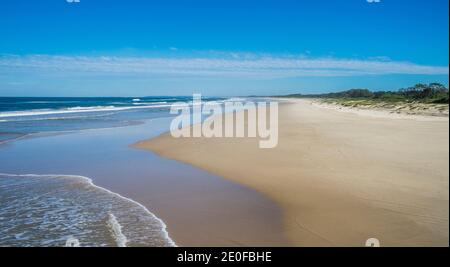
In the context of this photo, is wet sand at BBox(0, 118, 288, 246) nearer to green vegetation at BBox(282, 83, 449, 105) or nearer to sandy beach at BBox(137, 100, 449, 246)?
sandy beach at BBox(137, 100, 449, 246)

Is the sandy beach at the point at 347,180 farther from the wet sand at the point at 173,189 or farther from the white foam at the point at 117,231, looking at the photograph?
the white foam at the point at 117,231

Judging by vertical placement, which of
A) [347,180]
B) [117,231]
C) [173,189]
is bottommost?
[117,231]

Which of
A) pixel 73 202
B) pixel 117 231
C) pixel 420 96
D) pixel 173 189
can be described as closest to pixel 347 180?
pixel 173 189

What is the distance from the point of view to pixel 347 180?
27.2 ft

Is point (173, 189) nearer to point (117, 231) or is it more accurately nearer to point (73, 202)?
point (73, 202)

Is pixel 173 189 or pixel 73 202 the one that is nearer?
pixel 73 202

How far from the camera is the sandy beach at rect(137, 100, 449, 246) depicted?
5.45 meters

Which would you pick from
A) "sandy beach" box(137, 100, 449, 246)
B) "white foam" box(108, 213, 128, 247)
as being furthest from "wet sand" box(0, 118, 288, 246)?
"white foam" box(108, 213, 128, 247)

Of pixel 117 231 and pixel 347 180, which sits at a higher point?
pixel 347 180

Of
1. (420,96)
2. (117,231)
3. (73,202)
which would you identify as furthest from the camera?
(420,96)

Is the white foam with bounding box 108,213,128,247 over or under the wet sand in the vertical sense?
under

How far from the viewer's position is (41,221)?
624 centimetres
